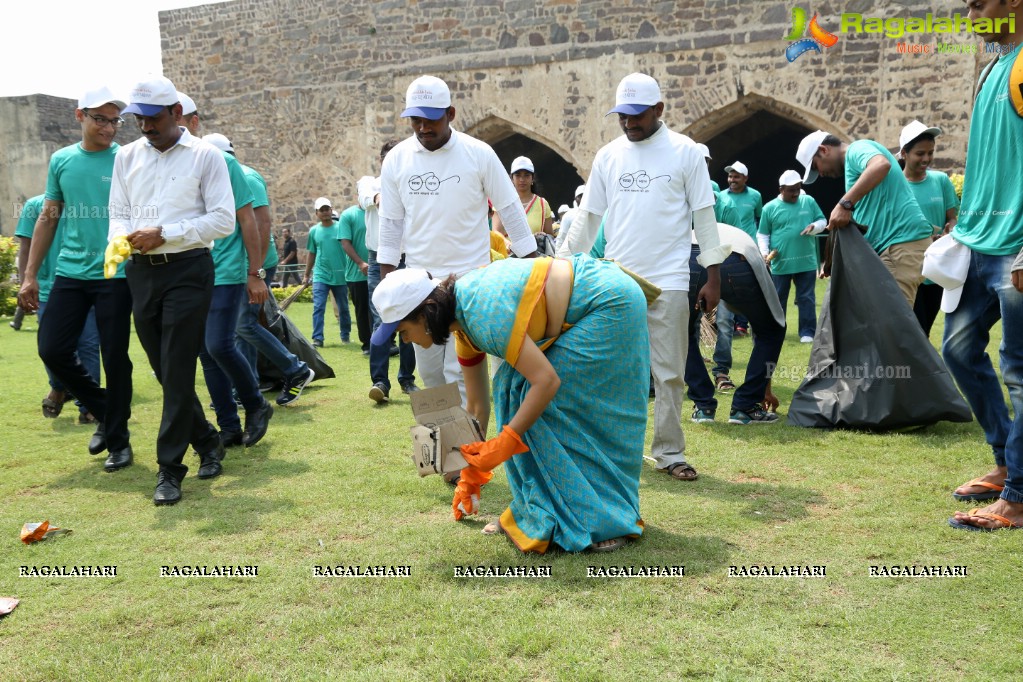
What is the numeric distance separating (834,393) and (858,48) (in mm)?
11556

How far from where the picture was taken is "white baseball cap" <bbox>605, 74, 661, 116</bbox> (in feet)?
15.7

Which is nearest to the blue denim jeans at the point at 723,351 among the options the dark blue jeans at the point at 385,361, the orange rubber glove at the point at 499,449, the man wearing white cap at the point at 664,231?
the dark blue jeans at the point at 385,361

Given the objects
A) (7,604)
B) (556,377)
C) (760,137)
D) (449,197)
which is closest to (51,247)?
(449,197)

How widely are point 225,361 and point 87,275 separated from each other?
36.9 inches

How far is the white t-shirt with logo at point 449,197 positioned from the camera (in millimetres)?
4871

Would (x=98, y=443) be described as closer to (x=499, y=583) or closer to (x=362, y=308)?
(x=499, y=583)

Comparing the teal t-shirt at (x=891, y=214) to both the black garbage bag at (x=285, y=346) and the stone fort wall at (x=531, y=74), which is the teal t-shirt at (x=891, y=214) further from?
the stone fort wall at (x=531, y=74)

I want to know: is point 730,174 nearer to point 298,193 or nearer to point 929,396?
point 929,396

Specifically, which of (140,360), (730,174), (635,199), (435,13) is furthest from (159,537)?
(435,13)

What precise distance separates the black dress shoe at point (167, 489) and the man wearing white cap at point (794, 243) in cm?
709

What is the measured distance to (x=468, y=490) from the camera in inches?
149

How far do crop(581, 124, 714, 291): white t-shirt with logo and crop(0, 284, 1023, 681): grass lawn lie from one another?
1.11 metres

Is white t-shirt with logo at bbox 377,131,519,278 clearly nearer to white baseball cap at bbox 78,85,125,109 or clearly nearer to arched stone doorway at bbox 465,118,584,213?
white baseball cap at bbox 78,85,125,109

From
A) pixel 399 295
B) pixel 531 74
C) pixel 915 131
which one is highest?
pixel 531 74
